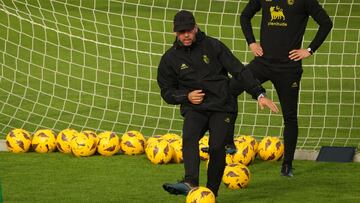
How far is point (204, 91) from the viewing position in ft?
32.2

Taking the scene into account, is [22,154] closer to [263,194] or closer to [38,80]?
[263,194]

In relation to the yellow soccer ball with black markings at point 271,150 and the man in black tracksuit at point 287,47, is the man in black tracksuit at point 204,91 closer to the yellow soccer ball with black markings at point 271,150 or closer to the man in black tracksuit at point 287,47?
the man in black tracksuit at point 287,47

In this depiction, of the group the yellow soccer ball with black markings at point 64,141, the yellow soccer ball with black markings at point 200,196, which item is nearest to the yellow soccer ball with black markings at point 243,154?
the yellow soccer ball with black markings at point 64,141

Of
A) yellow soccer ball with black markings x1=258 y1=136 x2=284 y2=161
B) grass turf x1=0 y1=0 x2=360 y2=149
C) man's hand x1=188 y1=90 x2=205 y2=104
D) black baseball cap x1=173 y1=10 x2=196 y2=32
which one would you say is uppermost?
black baseball cap x1=173 y1=10 x2=196 y2=32

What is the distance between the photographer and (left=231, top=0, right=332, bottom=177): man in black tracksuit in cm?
1118

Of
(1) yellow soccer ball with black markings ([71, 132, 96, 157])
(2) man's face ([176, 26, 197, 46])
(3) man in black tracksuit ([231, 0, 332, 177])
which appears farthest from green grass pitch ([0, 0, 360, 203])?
(2) man's face ([176, 26, 197, 46])

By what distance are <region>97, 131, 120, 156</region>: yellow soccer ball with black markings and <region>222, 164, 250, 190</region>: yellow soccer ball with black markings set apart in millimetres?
2312

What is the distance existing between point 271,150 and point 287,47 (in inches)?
61.0

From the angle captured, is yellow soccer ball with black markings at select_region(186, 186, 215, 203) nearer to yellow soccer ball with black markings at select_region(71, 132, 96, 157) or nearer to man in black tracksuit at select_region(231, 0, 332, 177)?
man in black tracksuit at select_region(231, 0, 332, 177)

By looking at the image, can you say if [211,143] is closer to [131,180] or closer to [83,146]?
[131,180]

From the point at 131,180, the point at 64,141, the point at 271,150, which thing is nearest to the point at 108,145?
the point at 64,141

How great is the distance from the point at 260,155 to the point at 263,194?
1.89m

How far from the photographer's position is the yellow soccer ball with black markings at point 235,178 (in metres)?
10.7

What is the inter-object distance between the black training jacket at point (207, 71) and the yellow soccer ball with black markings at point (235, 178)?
105 cm
